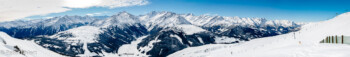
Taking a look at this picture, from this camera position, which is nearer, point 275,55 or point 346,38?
point 275,55

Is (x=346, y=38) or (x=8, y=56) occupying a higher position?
(x=346, y=38)

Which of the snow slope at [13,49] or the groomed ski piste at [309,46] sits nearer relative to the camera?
the groomed ski piste at [309,46]

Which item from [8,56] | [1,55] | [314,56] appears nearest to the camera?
[314,56]

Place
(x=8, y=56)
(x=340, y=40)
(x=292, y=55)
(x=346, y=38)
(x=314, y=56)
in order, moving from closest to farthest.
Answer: (x=314, y=56)
(x=292, y=55)
(x=346, y=38)
(x=340, y=40)
(x=8, y=56)

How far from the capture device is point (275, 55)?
26.1 metres

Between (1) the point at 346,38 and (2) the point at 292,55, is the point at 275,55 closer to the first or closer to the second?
(2) the point at 292,55

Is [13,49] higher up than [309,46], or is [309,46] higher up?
[309,46]

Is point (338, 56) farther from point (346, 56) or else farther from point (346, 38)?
point (346, 38)

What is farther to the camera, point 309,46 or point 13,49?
point 13,49

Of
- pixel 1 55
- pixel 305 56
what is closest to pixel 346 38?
pixel 305 56

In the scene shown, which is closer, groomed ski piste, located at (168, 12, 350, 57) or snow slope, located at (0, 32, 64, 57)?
groomed ski piste, located at (168, 12, 350, 57)

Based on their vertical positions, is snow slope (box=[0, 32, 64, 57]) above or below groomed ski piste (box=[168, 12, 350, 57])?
below

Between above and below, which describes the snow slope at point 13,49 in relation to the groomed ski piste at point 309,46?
below

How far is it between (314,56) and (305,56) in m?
0.85
